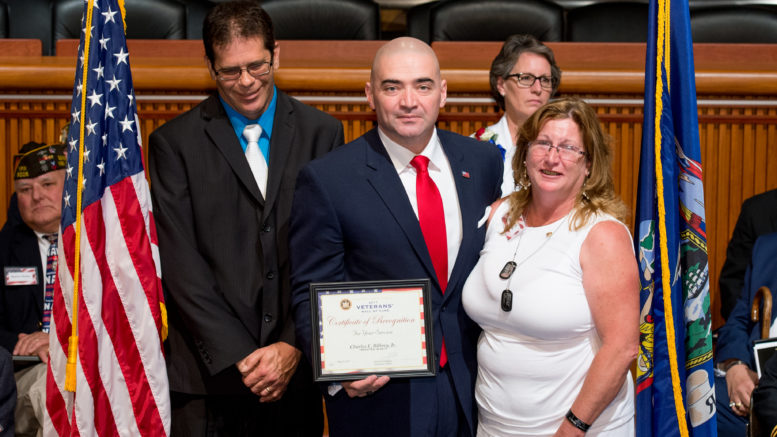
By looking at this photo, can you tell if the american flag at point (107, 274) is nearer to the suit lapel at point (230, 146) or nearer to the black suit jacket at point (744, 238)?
the suit lapel at point (230, 146)

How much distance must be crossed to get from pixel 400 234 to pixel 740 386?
53.5 inches

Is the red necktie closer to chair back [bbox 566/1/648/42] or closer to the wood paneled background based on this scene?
the wood paneled background

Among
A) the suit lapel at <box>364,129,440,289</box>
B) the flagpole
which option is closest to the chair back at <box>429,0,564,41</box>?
the suit lapel at <box>364,129,440,289</box>

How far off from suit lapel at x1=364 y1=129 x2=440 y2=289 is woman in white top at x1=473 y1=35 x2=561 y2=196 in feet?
2.81

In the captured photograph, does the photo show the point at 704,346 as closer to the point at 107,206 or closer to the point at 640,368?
the point at 640,368

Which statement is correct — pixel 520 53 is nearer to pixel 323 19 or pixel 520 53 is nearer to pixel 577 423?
pixel 577 423

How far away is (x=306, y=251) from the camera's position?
6.56 ft

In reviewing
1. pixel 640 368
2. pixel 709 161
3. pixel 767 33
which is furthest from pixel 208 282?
pixel 767 33

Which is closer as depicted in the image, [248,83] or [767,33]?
[248,83]

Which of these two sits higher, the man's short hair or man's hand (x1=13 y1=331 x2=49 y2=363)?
the man's short hair

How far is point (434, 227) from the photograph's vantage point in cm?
201

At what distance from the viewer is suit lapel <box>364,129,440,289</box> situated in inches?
77.8

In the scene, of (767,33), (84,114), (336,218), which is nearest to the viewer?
(336,218)

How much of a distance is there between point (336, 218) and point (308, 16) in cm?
249
